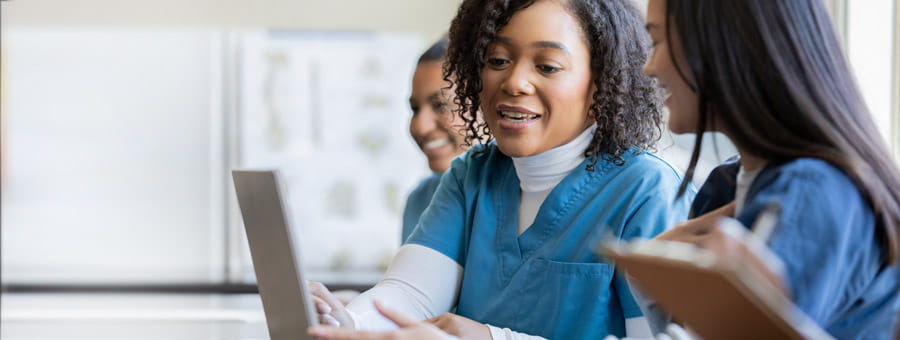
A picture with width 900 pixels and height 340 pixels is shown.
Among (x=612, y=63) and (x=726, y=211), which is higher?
(x=612, y=63)

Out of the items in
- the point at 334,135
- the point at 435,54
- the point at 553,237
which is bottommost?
the point at 334,135

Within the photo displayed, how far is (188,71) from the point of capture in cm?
393

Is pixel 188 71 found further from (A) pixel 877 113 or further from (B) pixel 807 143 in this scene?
(B) pixel 807 143

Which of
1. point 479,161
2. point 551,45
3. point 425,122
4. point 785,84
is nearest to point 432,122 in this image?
point 425,122

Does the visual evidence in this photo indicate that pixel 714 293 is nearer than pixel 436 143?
Yes

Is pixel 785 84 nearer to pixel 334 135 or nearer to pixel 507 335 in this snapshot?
pixel 507 335

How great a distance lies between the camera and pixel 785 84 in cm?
81

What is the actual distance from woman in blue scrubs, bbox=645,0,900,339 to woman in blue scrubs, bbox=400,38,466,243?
1036 millimetres

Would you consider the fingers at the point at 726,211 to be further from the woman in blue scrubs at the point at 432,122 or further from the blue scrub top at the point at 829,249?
the woman in blue scrubs at the point at 432,122

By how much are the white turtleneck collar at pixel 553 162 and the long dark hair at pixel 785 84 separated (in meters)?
0.44

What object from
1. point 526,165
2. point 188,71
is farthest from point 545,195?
point 188,71

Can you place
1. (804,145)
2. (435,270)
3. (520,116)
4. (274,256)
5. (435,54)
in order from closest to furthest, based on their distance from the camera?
(804,145), (274,256), (520,116), (435,270), (435,54)

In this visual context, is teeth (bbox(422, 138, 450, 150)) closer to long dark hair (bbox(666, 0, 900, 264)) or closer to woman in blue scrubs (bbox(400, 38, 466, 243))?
woman in blue scrubs (bbox(400, 38, 466, 243))

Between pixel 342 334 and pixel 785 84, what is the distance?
1.77ft
